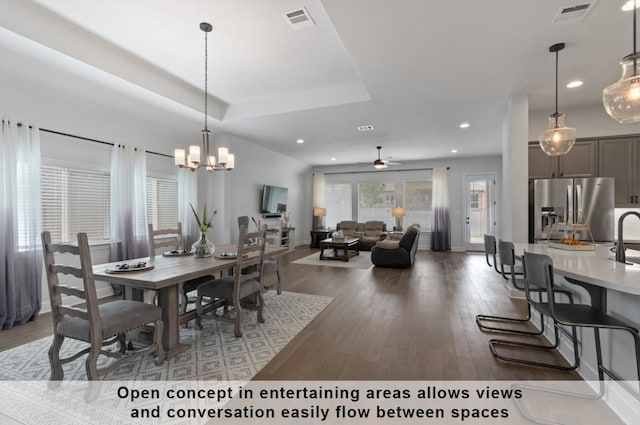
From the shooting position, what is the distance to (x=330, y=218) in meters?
10.1

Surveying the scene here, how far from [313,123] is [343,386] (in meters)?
4.11

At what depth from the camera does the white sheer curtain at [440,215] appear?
846cm

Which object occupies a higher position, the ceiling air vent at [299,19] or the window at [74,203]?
the ceiling air vent at [299,19]

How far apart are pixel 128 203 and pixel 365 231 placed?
20.7 ft

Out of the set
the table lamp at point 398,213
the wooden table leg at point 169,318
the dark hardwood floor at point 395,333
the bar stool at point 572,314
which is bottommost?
the dark hardwood floor at point 395,333

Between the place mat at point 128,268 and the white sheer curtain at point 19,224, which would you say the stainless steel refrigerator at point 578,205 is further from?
the white sheer curtain at point 19,224

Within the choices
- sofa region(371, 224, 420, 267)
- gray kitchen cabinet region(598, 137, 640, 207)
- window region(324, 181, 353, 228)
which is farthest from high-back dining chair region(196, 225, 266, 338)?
window region(324, 181, 353, 228)

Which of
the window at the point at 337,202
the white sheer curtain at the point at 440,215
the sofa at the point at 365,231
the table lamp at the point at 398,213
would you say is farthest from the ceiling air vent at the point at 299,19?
the window at the point at 337,202

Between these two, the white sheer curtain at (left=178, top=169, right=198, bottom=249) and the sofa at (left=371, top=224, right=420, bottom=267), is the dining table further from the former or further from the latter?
the sofa at (left=371, top=224, right=420, bottom=267)

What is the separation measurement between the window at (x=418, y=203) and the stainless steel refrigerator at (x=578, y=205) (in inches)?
195

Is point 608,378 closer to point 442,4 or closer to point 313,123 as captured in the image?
point 442,4

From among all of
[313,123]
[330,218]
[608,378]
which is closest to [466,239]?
[330,218]

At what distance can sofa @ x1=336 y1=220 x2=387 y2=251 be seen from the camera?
8.25m

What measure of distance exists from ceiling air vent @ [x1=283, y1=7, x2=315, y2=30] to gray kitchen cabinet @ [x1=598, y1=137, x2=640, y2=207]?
4.51 m
